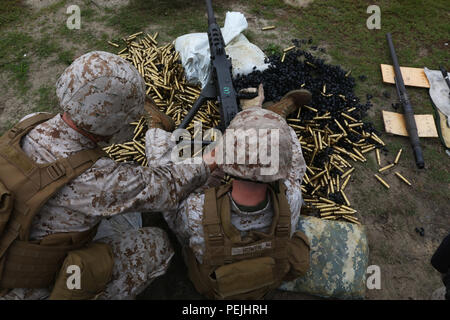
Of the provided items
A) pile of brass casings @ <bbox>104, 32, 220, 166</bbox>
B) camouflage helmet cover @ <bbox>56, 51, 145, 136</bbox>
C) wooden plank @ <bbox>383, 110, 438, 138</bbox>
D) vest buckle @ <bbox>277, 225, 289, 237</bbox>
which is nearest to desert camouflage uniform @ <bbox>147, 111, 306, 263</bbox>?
vest buckle @ <bbox>277, 225, 289, 237</bbox>

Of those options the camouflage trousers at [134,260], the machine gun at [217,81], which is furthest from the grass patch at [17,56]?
the camouflage trousers at [134,260]

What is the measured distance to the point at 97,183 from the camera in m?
2.90

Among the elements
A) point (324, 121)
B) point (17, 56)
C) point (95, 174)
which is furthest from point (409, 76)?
point (17, 56)

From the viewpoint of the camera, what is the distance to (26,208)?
261 centimetres

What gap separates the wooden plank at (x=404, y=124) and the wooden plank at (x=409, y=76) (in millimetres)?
993

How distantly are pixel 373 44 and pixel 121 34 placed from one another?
6.43m

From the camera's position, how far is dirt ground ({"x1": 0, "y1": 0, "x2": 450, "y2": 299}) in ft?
15.4

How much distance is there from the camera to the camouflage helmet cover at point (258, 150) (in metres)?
2.62

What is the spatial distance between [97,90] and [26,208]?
1174 millimetres

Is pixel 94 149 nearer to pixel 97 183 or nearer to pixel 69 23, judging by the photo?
pixel 97 183

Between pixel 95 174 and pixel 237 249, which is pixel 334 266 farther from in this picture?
pixel 95 174

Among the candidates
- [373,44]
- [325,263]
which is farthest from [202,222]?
[373,44]

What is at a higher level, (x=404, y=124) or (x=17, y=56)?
(x=17, y=56)

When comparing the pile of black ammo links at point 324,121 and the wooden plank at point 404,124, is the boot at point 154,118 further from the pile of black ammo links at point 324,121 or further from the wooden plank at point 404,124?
the wooden plank at point 404,124
